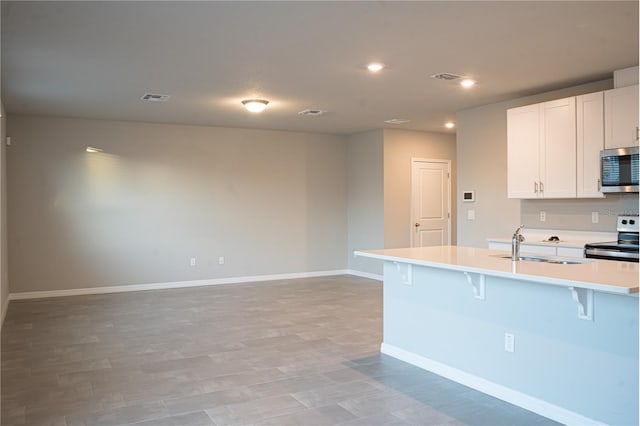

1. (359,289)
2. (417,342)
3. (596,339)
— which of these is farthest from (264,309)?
(596,339)

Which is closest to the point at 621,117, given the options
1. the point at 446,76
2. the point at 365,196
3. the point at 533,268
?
the point at 446,76

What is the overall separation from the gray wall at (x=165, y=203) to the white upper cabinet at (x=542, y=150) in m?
4.27

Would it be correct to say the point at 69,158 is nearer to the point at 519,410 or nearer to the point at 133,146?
the point at 133,146

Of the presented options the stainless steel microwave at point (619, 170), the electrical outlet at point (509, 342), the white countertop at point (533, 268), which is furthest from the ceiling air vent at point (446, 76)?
the electrical outlet at point (509, 342)

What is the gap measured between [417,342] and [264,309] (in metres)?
2.72

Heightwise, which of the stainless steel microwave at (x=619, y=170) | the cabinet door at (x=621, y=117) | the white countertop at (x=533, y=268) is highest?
the cabinet door at (x=621, y=117)

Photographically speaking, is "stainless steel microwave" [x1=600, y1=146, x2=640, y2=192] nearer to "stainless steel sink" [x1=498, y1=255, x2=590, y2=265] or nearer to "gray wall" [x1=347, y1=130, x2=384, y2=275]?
"stainless steel sink" [x1=498, y1=255, x2=590, y2=265]

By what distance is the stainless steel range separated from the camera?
4.64m

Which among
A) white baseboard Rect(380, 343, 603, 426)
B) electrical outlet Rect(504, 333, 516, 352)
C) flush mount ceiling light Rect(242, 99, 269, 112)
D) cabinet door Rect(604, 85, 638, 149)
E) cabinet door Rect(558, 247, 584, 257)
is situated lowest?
white baseboard Rect(380, 343, 603, 426)

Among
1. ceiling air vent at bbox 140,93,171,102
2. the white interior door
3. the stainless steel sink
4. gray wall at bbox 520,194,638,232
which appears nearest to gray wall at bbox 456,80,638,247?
gray wall at bbox 520,194,638,232

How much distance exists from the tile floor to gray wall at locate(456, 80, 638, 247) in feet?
5.78

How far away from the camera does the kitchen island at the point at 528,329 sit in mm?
2812

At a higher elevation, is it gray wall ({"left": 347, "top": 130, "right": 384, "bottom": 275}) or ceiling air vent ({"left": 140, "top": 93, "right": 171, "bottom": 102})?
ceiling air vent ({"left": 140, "top": 93, "right": 171, "bottom": 102})

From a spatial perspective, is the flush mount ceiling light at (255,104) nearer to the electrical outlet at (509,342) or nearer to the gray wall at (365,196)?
the gray wall at (365,196)
